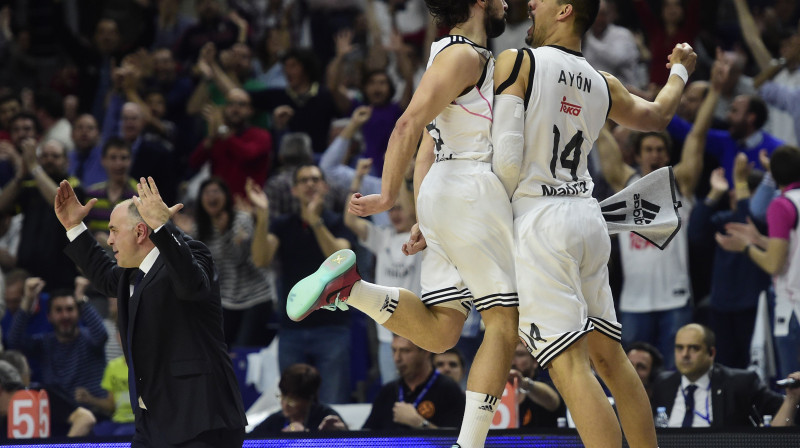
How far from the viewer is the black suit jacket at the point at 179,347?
4.61 metres

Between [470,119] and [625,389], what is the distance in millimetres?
1192

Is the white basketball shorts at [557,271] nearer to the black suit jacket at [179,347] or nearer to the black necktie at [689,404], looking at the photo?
the black suit jacket at [179,347]

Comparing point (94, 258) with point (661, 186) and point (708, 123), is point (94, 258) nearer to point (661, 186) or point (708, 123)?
point (661, 186)

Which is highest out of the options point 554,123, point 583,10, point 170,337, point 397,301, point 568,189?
point 583,10

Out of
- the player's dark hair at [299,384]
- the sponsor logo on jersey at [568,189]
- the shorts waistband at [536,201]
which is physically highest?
the sponsor logo on jersey at [568,189]

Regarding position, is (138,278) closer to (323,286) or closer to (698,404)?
(323,286)

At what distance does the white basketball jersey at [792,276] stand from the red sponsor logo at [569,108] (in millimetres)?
3541

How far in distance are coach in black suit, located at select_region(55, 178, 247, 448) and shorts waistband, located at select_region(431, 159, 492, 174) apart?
1060 millimetres

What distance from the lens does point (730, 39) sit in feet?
37.3

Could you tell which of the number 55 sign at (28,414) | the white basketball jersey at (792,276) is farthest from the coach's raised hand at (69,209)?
the white basketball jersey at (792,276)

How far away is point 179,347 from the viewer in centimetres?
472

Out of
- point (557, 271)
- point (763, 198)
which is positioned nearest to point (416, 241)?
point (557, 271)

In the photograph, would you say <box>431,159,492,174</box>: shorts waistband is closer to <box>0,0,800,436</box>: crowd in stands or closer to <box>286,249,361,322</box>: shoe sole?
<box>286,249,361,322</box>: shoe sole

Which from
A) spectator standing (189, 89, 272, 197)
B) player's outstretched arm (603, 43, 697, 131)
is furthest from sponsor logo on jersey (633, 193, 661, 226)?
spectator standing (189, 89, 272, 197)
